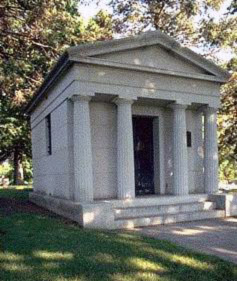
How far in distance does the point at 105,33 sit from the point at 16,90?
207 inches

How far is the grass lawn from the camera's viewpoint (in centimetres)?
518

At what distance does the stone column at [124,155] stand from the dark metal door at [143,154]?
1704 millimetres

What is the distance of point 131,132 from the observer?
35.4 feet

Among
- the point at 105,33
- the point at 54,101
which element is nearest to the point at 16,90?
the point at 105,33

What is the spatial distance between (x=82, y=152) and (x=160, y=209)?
2494mm

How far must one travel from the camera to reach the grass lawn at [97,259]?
518 cm

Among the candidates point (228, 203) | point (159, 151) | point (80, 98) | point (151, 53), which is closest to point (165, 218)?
point (228, 203)

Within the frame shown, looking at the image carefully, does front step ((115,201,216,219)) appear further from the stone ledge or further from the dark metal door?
the dark metal door

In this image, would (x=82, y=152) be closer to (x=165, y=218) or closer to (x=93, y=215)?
(x=93, y=215)

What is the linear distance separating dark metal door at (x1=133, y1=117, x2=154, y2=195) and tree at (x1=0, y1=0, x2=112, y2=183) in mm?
4925

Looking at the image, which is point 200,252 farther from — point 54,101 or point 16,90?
point 16,90

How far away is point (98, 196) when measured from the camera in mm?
11289

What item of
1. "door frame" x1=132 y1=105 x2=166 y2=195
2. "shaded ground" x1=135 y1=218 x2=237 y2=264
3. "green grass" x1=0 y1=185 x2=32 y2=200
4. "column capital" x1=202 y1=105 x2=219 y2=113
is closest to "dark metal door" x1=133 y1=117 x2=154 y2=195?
"door frame" x1=132 y1=105 x2=166 y2=195

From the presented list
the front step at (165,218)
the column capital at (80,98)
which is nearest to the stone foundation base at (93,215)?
the front step at (165,218)
